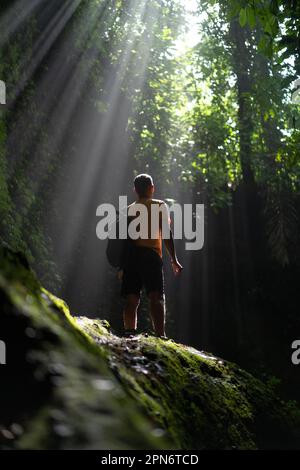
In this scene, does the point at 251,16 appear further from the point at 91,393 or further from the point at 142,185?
the point at 91,393

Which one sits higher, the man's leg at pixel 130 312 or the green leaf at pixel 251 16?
the green leaf at pixel 251 16

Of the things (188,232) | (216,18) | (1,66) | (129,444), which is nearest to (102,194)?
A: (188,232)

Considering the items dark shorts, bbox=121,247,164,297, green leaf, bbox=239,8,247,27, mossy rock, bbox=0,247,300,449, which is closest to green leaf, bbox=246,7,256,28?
green leaf, bbox=239,8,247,27

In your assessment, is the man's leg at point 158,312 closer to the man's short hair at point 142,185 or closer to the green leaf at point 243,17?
the man's short hair at point 142,185

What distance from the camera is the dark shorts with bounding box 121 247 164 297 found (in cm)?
548

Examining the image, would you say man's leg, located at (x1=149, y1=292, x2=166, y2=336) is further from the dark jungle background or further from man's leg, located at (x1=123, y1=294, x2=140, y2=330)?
the dark jungle background

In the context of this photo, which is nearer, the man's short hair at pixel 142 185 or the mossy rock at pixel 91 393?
the mossy rock at pixel 91 393

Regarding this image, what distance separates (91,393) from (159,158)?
14.2 meters

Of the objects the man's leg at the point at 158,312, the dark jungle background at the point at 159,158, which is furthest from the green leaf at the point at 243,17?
the dark jungle background at the point at 159,158

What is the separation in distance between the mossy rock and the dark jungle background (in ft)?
15.1

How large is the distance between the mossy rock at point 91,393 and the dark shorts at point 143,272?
1812 millimetres

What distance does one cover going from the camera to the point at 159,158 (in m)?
15.6

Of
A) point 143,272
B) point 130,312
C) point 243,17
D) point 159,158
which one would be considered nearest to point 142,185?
point 143,272

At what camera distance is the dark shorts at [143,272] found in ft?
18.0
